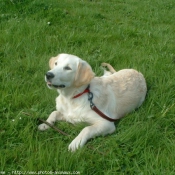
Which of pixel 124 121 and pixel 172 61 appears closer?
pixel 124 121

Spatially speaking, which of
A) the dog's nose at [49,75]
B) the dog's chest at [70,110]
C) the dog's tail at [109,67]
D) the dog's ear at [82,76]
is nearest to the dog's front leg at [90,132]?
the dog's chest at [70,110]

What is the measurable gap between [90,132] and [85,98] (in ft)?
1.49

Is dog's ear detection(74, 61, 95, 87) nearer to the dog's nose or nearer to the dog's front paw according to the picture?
the dog's nose

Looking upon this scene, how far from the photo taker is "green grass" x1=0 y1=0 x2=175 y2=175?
2.51 m

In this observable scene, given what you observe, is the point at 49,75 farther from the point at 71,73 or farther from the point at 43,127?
the point at 43,127

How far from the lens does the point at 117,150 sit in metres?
2.70

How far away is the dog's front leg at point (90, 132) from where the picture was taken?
8.87 feet

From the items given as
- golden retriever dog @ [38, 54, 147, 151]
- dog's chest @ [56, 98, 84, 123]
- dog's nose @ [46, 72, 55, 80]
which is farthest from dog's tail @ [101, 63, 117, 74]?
dog's nose @ [46, 72, 55, 80]

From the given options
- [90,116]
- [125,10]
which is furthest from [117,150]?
[125,10]

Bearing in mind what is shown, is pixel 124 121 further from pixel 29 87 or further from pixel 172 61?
pixel 172 61

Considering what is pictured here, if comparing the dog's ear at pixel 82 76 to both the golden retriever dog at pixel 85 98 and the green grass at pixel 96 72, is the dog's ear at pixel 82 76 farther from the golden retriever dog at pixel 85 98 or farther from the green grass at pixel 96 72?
the green grass at pixel 96 72

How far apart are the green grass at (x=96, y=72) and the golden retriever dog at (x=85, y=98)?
0.40ft

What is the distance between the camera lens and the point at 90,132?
2895 millimetres

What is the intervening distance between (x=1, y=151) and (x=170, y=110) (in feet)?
6.94
